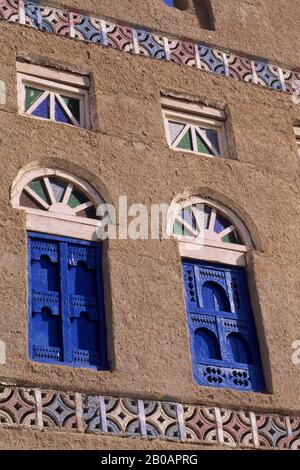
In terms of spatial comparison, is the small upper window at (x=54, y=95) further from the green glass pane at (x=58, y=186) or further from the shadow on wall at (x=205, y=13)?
the shadow on wall at (x=205, y=13)

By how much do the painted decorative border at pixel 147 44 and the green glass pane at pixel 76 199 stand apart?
129 centimetres

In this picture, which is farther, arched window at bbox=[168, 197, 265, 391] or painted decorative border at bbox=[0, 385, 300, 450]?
arched window at bbox=[168, 197, 265, 391]

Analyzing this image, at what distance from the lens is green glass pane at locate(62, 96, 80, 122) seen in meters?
10.6

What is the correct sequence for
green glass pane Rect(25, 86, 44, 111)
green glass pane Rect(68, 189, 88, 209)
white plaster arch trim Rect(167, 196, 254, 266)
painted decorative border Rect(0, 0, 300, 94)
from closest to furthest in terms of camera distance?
green glass pane Rect(68, 189, 88, 209), white plaster arch trim Rect(167, 196, 254, 266), green glass pane Rect(25, 86, 44, 111), painted decorative border Rect(0, 0, 300, 94)

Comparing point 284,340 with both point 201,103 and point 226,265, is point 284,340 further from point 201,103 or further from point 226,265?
point 201,103

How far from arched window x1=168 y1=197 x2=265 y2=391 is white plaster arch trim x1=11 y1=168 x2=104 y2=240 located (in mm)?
554

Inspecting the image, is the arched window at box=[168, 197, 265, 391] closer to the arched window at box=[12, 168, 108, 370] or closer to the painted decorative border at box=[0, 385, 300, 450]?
the painted decorative border at box=[0, 385, 300, 450]

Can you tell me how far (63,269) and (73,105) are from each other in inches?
54.3

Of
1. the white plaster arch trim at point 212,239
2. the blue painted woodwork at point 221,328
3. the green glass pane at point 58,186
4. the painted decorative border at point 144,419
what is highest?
the green glass pane at point 58,186

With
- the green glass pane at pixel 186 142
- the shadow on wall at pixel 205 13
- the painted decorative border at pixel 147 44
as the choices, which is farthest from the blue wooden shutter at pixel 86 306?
the shadow on wall at pixel 205 13

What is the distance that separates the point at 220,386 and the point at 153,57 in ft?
8.42

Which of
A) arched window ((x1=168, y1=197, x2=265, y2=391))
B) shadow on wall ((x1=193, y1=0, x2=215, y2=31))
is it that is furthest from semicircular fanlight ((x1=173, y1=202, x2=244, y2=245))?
shadow on wall ((x1=193, y1=0, x2=215, y2=31))

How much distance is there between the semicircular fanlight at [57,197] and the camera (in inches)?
393

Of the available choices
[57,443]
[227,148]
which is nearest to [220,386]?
[57,443]
